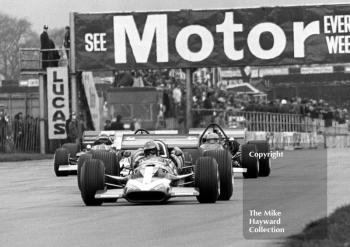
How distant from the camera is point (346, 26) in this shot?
4484 centimetres

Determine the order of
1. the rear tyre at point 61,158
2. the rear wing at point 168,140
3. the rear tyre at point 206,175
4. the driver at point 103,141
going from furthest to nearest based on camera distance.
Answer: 1. the rear tyre at point 61,158
2. the driver at point 103,141
3. the rear wing at point 168,140
4. the rear tyre at point 206,175

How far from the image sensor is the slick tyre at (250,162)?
2742cm

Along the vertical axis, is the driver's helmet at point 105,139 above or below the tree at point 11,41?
Answer: below

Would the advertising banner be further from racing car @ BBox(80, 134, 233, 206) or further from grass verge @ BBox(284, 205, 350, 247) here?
grass verge @ BBox(284, 205, 350, 247)

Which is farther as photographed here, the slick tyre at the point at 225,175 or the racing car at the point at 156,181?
the slick tyre at the point at 225,175

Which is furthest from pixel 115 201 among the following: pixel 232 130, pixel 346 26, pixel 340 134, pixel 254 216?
pixel 340 134

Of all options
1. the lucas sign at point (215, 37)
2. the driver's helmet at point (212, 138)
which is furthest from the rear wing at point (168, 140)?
the lucas sign at point (215, 37)

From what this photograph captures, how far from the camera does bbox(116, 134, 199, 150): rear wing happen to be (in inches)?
921

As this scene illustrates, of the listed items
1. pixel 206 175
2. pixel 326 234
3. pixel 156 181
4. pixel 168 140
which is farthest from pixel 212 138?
pixel 326 234

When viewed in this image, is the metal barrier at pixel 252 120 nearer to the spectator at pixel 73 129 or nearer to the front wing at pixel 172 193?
the spectator at pixel 73 129

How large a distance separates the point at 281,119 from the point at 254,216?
117 feet

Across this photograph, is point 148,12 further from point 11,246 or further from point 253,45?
point 11,246

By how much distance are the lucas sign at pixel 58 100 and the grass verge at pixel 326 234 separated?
32541 mm

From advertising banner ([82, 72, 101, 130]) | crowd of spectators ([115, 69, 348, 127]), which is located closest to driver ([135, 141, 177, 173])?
crowd of spectators ([115, 69, 348, 127])
